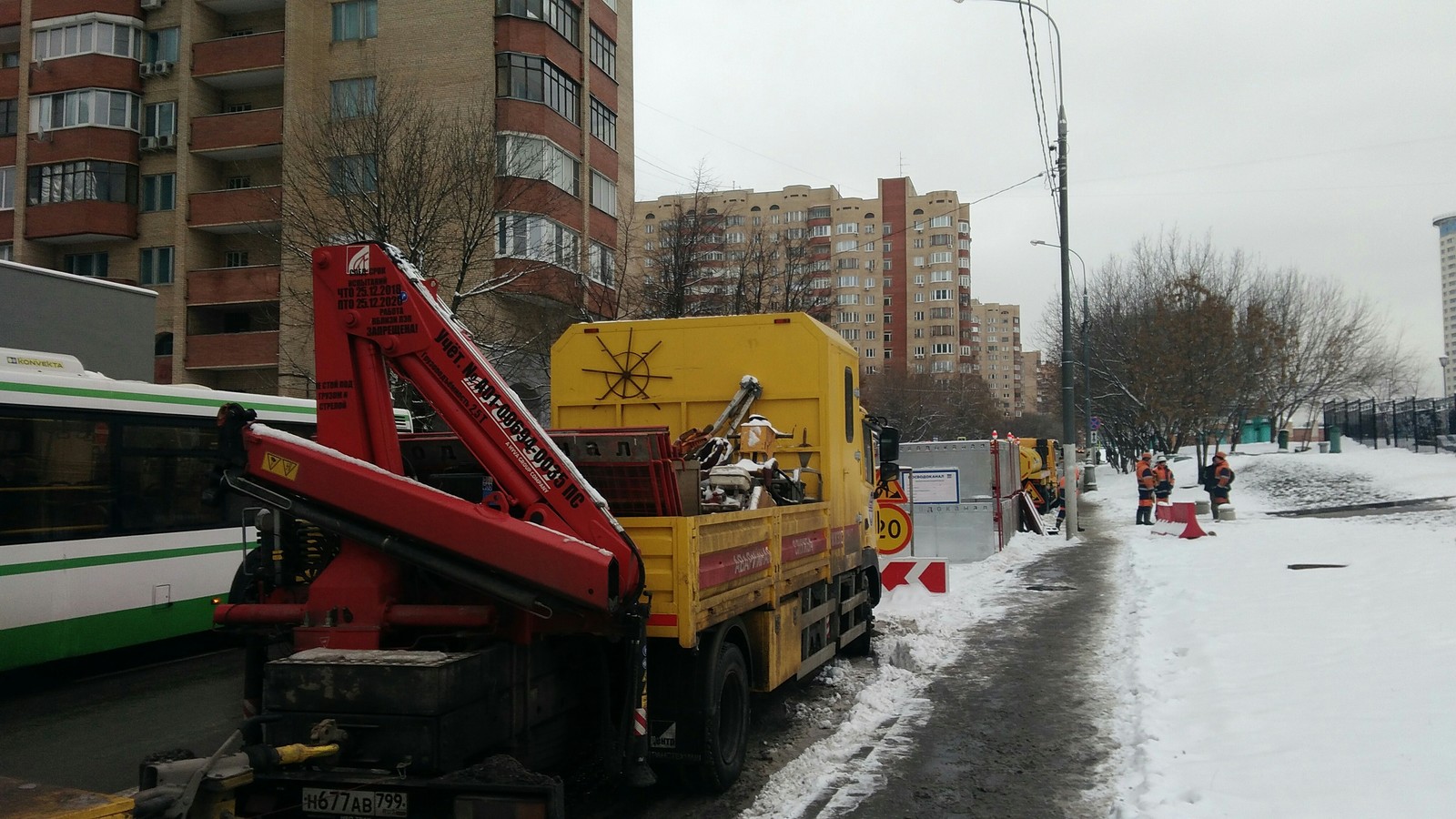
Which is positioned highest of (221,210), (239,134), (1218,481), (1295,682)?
(239,134)

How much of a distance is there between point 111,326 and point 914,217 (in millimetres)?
97256

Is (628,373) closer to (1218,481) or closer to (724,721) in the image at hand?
(724,721)

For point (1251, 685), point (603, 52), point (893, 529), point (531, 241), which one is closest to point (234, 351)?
point (531, 241)

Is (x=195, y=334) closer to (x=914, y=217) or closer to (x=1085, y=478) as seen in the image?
(x=1085, y=478)

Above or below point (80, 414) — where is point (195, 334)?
above

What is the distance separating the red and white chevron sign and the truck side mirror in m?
3.66

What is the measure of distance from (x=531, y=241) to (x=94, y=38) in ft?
72.7

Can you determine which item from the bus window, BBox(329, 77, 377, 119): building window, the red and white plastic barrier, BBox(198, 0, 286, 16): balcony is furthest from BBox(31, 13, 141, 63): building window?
the red and white plastic barrier

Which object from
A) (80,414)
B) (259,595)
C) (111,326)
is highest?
(111,326)

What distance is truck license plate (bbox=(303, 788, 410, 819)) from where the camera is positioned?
12.3 feet

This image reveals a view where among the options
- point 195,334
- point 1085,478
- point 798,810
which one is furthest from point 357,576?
point 1085,478

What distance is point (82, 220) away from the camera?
33.2 metres

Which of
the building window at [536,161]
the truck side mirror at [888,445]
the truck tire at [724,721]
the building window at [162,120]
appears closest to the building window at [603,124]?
the building window at [536,161]

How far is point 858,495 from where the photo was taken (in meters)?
8.80
